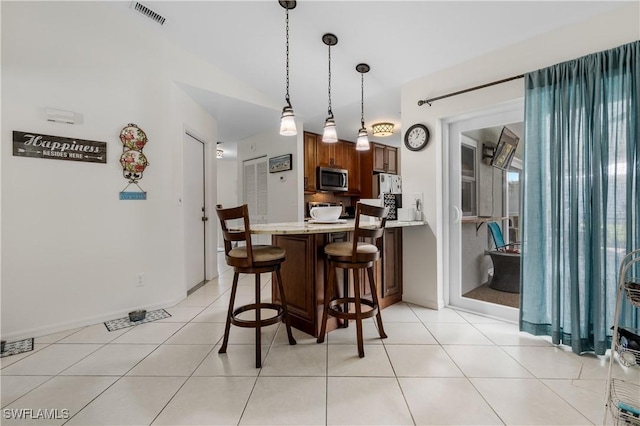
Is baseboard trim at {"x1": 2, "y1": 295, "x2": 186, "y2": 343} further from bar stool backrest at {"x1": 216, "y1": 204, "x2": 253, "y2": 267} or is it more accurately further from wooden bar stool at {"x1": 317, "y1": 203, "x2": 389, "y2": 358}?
wooden bar stool at {"x1": 317, "y1": 203, "x2": 389, "y2": 358}

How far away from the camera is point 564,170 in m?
2.04

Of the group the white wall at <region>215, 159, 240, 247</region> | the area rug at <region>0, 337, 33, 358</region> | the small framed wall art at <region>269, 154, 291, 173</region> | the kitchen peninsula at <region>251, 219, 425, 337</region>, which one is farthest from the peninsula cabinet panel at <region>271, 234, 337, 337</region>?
the white wall at <region>215, 159, 240, 247</region>

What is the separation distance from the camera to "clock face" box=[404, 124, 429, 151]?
2933mm

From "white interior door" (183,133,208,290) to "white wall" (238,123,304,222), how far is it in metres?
1.30

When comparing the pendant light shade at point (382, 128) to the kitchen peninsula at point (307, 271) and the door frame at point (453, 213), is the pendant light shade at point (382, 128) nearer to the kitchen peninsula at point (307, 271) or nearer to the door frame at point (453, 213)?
the door frame at point (453, 213)

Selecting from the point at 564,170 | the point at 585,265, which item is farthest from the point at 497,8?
the point at 585,265

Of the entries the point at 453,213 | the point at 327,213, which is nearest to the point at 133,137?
the point at 327,213

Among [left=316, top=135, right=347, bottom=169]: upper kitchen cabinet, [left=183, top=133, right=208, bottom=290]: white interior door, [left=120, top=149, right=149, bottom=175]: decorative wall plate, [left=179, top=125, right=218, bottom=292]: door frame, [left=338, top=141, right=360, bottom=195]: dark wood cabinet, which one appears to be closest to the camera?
[left=120, top=149, right=149, bottom=175]: decorative wall plate

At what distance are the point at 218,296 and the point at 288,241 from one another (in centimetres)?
154

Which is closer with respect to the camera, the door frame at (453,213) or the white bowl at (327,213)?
the white bowl at (327,213)

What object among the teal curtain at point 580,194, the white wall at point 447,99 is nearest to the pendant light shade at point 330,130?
the white wall at point 447,99

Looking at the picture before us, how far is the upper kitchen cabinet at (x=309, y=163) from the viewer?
488cm

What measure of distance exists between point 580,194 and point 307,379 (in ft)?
7.50

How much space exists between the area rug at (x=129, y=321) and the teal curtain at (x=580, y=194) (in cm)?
330
